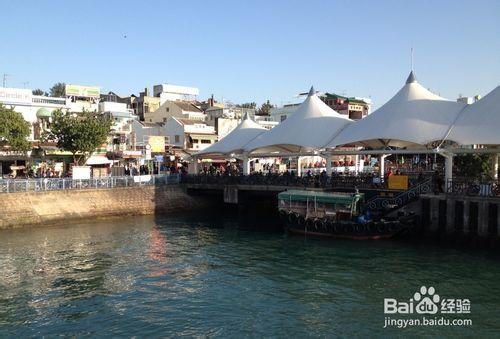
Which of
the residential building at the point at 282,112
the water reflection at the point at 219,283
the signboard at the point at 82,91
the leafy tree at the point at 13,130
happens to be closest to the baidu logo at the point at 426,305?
the water reflection at the point at 219,283

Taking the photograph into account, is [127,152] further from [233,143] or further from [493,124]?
[493,124]

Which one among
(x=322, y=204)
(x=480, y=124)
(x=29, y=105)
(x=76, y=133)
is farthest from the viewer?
(x=29, y=105)

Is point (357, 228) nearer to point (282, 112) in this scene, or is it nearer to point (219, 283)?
point (219, 283)

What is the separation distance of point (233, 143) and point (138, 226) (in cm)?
1494

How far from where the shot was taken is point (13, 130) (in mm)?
45781

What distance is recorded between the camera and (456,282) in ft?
66.9

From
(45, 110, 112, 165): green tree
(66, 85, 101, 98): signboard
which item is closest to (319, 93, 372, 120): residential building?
(66, 85, 101, 98): signboard

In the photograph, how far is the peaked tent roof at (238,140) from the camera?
46.2 m

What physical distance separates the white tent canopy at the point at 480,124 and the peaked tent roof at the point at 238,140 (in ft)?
65.4

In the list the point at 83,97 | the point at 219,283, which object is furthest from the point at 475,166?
the point at 83,97

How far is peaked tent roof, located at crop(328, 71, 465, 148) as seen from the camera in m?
33.1

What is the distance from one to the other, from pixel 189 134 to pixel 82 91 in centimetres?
1620

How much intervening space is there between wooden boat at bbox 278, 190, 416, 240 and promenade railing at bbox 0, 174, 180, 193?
47.4ft

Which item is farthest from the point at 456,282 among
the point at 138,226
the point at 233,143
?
the point at 233,143
